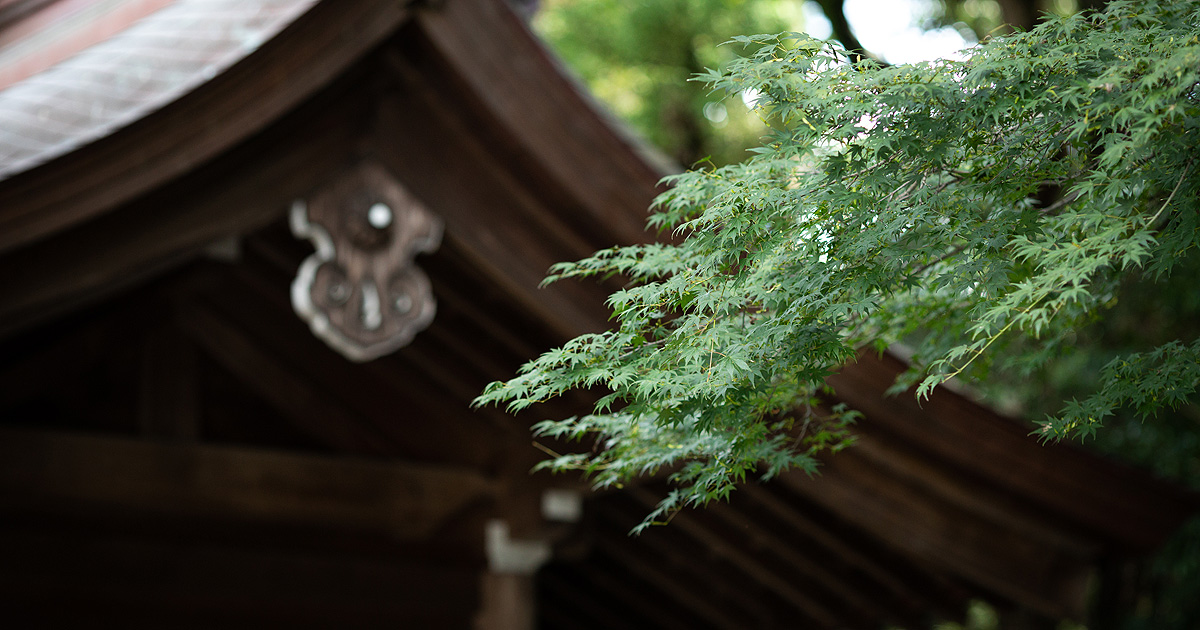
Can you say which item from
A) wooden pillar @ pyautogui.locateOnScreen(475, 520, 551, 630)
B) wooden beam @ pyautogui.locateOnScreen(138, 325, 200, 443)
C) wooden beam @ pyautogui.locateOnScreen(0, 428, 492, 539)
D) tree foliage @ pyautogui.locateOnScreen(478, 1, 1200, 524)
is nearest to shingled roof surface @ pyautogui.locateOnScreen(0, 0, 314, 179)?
wooden beam @ pyautogui.locateOnScreen(138, 325, 200, 443)

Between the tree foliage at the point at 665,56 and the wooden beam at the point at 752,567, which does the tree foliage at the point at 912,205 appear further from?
the tree foliage at the point at 665,56

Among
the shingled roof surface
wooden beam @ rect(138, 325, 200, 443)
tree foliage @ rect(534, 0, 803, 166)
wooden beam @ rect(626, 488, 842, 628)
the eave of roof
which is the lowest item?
wooden beam @ rect(626, 488, 842, 628)

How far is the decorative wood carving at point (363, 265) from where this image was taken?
9.18 ft

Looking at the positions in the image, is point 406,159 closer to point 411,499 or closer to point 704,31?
point 411,499

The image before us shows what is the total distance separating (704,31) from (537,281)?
6.51 meters

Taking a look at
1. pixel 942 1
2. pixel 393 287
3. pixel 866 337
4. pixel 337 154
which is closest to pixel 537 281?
pixel 393 287

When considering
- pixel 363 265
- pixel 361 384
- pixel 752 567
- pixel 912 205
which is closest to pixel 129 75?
pixel 363 265

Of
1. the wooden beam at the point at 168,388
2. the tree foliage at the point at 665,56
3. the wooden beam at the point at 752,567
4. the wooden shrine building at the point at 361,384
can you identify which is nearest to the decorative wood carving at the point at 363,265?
the wooden shrine building at the point at 361,384

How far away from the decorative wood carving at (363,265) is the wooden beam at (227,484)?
3.92 ft

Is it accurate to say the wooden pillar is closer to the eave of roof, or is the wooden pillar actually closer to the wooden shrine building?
the wooden shrine building

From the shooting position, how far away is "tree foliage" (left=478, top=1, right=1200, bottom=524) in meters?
1.46

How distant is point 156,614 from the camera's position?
12.6ft

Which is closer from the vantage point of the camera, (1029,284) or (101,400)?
(1029,284)

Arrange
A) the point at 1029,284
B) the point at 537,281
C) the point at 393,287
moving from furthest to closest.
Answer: the point at 537,281, the point at 393,287, the point at 1029,284
